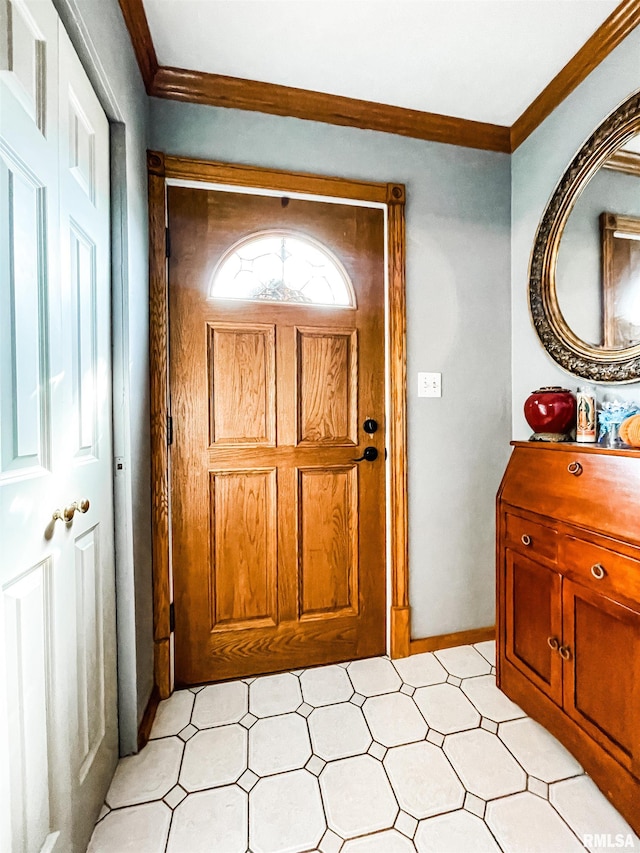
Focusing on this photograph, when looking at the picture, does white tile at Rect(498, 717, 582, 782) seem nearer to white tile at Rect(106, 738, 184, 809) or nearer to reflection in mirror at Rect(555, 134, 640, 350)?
white tile at Rect(106, 738, 184, 809)

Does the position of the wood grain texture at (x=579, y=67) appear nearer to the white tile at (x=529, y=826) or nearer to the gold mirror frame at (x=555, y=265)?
the gold mirror frame at (x=555, y=265)

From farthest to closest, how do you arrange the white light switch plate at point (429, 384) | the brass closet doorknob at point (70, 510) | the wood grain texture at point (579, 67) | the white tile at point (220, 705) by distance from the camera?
the white light switch plate at point (429, 384)
the white tile at point (220, 705)
the wood grain texture at point (579, 67)
the brass closet doorknob at point (70, 510)

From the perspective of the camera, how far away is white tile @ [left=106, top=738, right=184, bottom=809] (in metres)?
1.13

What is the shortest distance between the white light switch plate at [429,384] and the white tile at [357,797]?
4.57 ft

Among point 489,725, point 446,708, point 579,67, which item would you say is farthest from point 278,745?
point 579,67

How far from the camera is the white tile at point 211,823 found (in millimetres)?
997

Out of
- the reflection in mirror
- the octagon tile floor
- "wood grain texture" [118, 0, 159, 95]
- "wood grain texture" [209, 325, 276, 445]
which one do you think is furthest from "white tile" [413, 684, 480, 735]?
"wood grain texture" [118, 0, 159, 95]

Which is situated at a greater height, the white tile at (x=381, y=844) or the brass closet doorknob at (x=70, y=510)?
the brass closet doorknob at (x=70, y=510)

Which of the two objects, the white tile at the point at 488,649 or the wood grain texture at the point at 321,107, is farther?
the white tile at the point at 488,649

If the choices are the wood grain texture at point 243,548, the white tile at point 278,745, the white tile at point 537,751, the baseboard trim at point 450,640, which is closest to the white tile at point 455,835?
the white tile at point 537,751

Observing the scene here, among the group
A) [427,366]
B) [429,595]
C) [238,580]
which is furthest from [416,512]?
[238,580]

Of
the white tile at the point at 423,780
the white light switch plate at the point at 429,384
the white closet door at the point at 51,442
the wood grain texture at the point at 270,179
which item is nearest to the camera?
the white closet door at the point at 51,442

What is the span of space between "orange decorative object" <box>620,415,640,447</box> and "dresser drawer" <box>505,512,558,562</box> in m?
0.36

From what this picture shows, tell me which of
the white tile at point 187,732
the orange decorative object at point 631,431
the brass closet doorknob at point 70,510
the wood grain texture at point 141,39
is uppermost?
the wood grain texture at point 141,39
